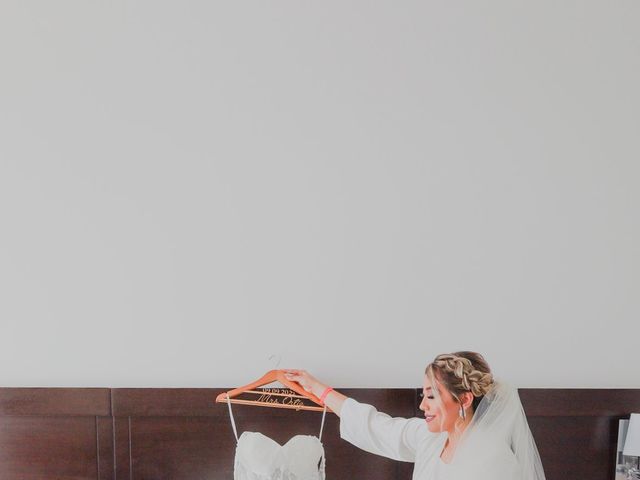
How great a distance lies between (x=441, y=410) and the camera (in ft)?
6.20

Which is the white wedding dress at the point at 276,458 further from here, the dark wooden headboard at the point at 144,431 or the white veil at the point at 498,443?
the white veil at the point at 498,443

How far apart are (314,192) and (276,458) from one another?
92 centimetres

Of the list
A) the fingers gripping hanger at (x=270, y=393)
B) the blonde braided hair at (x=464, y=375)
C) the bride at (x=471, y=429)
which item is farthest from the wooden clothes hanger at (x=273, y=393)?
the blonde braided hair at (x=464, y=375)

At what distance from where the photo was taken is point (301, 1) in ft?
7.75

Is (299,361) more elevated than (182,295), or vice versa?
(182,295)

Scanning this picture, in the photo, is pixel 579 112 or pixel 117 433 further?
pixel 579 112

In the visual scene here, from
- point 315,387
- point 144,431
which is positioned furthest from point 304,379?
point 144,431

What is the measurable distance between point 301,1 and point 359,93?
400 millimetres

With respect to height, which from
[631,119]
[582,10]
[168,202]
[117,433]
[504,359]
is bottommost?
[117,433]

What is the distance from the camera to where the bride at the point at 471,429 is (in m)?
1.79

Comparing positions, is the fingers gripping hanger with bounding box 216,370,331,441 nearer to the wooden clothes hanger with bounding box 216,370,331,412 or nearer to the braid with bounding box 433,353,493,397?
the wooden clothes hanger with bounding box 216,370,331,412

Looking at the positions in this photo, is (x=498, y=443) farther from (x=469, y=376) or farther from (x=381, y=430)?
(x=381, y=430)

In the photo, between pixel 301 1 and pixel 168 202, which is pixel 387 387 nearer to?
pixel 168 202

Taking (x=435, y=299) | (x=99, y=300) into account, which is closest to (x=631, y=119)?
(x=435, y=299)
